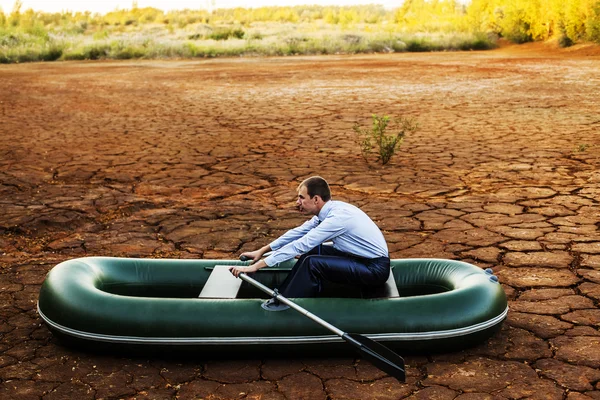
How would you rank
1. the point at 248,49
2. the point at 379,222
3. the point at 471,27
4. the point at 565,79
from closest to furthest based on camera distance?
the point at 379,222 < the point at 565,79 < the point at 248,49 < the point at 471,27

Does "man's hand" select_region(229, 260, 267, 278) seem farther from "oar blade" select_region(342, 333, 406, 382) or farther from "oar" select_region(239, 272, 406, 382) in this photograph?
"oar blade" select_region(342, 333, 406, 382)

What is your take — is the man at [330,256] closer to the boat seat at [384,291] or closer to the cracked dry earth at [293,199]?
the boat seat at [384,291]

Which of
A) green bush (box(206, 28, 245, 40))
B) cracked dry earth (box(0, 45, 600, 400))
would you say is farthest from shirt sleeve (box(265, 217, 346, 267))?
green bush (box(206, 28, 245, 40))

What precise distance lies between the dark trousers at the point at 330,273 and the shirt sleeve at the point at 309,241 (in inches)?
2.6

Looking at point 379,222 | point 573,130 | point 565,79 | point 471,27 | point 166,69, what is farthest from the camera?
point 471,27

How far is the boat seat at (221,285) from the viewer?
4.11 meters

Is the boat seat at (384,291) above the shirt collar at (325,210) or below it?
below

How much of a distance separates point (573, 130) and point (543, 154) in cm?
179

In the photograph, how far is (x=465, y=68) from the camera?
67.2 ft

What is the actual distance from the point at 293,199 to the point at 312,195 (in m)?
2.96

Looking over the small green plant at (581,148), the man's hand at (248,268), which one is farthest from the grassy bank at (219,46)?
the man's hand at (248,268)

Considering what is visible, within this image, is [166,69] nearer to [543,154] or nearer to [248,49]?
[248,49]

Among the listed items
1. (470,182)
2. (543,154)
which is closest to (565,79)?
(543,154)

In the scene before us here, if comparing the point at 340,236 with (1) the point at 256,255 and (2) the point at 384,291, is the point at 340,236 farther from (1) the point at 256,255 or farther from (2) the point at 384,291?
(1) the point at 256,255
